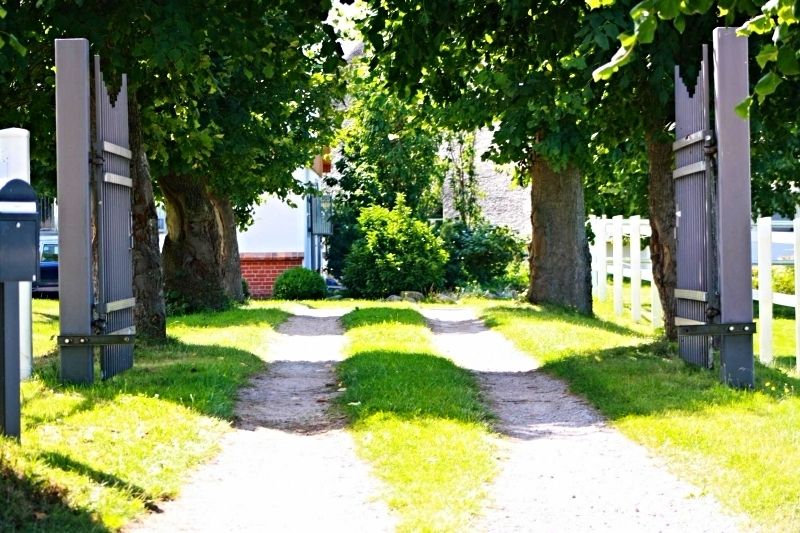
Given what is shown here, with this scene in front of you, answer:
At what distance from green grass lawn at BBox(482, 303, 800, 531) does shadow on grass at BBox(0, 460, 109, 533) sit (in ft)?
10.7

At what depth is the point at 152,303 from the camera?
16.1m

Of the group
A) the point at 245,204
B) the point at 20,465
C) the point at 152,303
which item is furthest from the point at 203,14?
the point at 245,204

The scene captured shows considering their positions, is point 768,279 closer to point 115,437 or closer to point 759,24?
point 115,437

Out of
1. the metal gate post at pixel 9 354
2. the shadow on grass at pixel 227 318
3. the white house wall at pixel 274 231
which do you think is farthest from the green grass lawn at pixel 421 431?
the white house wall at pixel 274 231

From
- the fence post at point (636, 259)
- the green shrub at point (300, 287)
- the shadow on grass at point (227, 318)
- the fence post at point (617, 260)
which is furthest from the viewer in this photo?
the green shrub at point (300, 287)

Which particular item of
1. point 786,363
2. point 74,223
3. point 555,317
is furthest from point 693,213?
point 555,317

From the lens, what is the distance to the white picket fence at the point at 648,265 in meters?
14.7

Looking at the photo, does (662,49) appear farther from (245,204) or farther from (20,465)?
(245,204)

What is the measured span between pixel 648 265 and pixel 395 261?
7540 millimetres

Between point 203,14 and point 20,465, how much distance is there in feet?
23.8

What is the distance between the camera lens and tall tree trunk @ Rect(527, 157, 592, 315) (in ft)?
81.9

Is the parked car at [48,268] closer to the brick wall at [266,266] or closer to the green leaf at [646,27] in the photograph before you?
the brick wall at [266,266]

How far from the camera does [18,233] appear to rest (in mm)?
7367

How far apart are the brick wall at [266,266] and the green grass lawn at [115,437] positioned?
88.0ft
